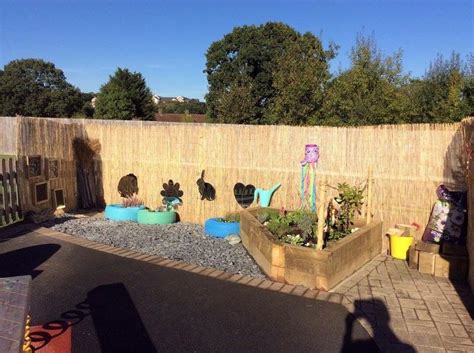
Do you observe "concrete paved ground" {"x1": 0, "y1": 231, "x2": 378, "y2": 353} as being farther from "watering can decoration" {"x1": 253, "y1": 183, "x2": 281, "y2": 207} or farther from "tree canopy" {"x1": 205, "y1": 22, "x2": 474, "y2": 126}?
"tree canopy" {"x1": 205, "y1": 22, "x2": 474, "y2": 126}

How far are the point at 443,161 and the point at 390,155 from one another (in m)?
0.87

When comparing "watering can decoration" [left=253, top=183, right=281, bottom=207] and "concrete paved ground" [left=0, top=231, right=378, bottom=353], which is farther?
"watering can decoration" [left=253, top=183, right=281, bottom=207]

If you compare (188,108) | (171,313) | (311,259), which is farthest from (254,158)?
(188,108)

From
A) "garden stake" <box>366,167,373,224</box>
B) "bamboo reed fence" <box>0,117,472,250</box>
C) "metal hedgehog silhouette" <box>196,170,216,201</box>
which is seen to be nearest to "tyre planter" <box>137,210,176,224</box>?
"bamboo reed fence" <box>0,117,472,250</box>

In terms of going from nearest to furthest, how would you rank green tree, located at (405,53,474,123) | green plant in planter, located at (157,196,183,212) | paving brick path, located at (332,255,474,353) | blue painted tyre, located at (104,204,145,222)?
paving brick path, located at (332,255,474,353), blue painted tyre, located at (104,204,145,222), green plant in planter, located at (157,196,183,212), green tree, located at (405,53,474,123)

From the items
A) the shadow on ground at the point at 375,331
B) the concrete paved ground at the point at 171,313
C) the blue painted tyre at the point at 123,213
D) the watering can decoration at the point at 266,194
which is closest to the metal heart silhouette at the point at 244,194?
the watering can decoration at the point at 266,194

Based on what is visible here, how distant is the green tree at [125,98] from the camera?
1636 inches

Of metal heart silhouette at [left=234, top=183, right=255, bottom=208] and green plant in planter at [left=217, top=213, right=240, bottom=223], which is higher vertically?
metal heart silhouette at [left=234, top=183, right=255, bottom=208]

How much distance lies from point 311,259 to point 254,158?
12.6 feet

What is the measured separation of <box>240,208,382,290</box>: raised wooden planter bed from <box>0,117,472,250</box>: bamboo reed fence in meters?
1.38

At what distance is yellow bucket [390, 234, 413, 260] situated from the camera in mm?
6867

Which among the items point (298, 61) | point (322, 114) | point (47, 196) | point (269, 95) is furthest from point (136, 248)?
point (269, 95)

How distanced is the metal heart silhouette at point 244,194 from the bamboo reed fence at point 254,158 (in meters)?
0.12

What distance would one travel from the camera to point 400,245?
691 cm
